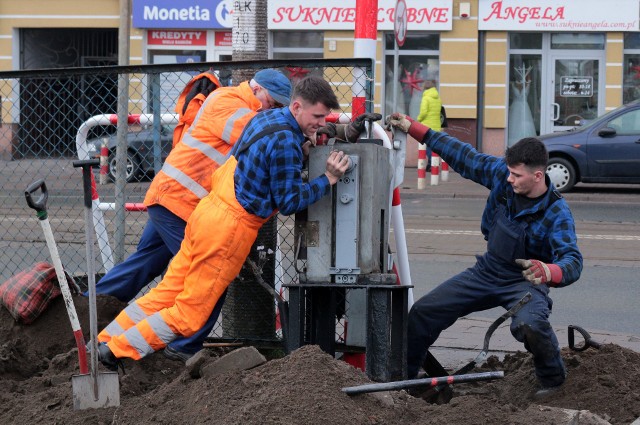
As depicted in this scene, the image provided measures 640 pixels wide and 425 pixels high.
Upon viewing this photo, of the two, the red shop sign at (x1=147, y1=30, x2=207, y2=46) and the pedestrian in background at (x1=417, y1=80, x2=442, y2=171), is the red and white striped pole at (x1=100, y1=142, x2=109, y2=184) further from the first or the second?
the red shop sign at (x1=147, y1=30, x2=207, y2=46)

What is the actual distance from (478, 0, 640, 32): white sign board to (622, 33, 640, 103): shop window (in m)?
0.50

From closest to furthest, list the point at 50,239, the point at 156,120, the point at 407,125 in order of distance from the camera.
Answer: the point at 50,239 → the point at 407,125 → the point at 156,120

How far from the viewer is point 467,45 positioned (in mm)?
24656

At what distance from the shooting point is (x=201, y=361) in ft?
16.5

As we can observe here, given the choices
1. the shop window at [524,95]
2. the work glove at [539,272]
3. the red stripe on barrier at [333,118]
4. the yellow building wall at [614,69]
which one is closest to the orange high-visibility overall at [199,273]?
the red stripe on barrier at [333,118]

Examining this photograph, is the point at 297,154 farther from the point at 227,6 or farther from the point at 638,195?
the point at 227,6

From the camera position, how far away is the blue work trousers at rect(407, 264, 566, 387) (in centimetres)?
541

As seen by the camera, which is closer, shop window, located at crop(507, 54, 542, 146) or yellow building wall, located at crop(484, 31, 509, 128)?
yellow building wall, located at crop(484, 31, 509, 128)

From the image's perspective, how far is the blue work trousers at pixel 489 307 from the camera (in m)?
5.41

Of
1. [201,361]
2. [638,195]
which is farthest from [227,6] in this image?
[201,361]

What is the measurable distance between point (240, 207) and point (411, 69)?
20307 millimetres

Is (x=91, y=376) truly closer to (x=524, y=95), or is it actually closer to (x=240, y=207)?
(x=240, y=207)

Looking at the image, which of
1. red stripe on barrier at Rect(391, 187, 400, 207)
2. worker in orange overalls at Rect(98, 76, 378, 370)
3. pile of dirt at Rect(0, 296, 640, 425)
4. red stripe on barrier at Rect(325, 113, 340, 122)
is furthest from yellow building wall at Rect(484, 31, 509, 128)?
worker in orange overalls at Rect(98, 76, 378, 370)

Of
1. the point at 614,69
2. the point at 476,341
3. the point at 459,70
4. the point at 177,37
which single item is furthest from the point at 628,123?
the point at 476,341
